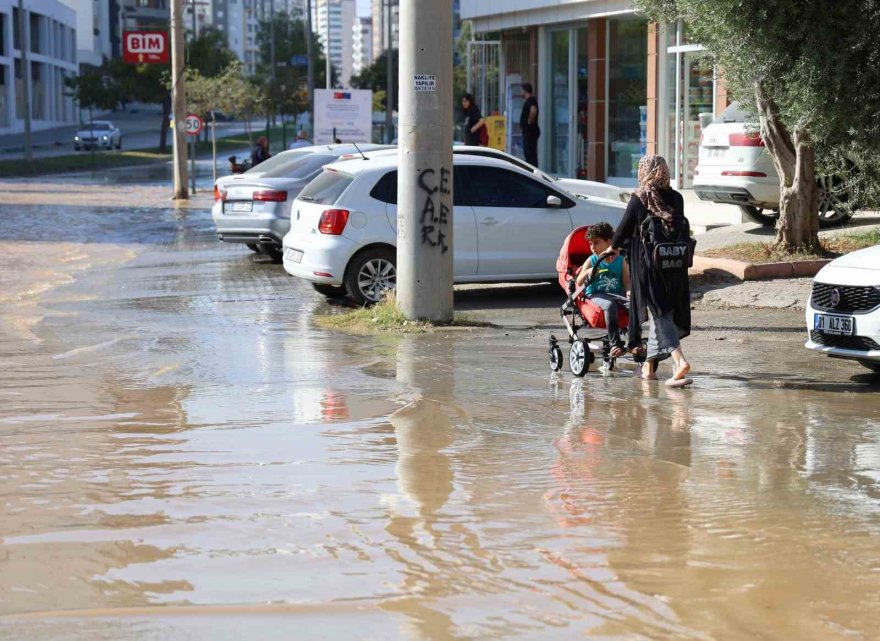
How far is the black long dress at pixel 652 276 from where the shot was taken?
31.2 feet

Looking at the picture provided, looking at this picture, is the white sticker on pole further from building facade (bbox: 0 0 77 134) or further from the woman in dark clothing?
building facade (bbox: 0 0 77 134)

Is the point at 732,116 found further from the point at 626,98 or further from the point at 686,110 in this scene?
the point at 626,98

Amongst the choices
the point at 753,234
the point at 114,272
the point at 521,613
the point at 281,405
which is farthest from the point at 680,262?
the point at 114,272

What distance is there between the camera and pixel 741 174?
56.9 feet

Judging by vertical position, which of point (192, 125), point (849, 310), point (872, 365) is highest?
point (192, 125)

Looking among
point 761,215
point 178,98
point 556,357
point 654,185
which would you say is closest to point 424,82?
point 556,357

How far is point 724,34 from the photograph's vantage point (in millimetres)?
13727

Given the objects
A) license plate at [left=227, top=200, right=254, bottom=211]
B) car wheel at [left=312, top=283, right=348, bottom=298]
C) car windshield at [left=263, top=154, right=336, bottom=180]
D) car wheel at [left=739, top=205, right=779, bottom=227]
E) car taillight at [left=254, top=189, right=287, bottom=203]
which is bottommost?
car wheel at [left=312, top=283, right=348, bottom=298]

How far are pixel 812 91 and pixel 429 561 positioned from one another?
9.28 metres

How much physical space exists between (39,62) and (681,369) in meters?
97.0

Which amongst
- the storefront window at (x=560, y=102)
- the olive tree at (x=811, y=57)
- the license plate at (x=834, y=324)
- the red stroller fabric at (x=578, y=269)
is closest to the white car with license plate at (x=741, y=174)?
the olive tree at (x=811, y=57)

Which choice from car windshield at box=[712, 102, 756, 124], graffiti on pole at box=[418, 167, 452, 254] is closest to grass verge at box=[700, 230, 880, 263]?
car windshield at box=[712, 102, 756, 124]

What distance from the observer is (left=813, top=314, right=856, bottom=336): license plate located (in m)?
9.55

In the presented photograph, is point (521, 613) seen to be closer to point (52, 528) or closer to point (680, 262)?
point (52, 528)
